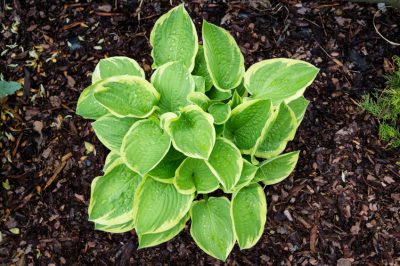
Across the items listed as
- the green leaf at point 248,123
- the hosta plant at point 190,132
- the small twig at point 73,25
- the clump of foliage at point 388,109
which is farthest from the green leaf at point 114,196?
the clump of foliage at point 388,109

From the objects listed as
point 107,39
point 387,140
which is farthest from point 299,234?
point 107,39

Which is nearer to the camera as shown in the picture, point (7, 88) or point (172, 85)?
point (172, 85)

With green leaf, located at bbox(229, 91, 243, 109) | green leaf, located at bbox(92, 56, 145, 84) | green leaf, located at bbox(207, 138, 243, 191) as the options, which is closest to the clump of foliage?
green leaf, located at bbox(229, 91, 243, 109)

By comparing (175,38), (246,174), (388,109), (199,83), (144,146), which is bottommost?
(388,109)

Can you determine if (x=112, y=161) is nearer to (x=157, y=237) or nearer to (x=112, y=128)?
(x=112, y=128)

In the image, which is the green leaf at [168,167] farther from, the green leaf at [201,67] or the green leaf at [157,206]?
the green leaf at [201,67]

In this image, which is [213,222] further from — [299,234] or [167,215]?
[299,234]

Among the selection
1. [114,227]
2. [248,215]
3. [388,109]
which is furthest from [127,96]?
[388,109]
